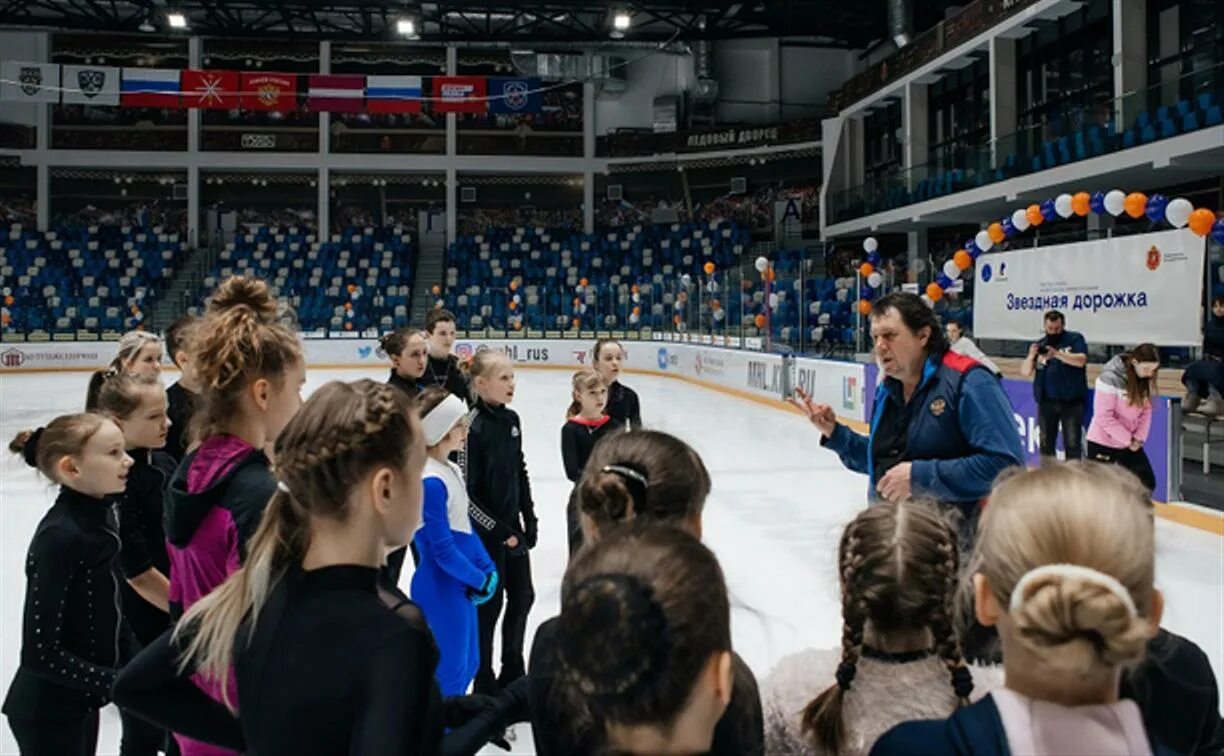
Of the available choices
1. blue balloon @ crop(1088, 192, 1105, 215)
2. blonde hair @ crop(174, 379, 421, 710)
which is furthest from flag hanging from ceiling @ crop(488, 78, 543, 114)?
blonde hair @ crop(174, 379, 421, 710)

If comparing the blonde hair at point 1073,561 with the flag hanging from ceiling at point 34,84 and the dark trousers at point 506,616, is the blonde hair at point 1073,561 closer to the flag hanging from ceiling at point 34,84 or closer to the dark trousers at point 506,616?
the dark trousers at point 506,616

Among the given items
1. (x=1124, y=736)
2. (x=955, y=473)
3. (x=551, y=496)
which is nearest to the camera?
(x=1124, y=736)

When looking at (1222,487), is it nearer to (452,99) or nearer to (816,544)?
(816,544)

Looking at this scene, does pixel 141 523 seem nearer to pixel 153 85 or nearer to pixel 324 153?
pixel 153 85

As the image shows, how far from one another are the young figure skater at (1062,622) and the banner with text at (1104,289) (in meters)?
8.14

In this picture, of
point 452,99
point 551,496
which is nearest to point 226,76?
point 452,99

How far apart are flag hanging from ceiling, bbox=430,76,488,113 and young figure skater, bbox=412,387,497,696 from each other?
69.7 feet

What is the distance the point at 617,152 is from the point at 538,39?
15.2 feet

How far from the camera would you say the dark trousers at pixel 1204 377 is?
930cm

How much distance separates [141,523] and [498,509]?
4.12ft

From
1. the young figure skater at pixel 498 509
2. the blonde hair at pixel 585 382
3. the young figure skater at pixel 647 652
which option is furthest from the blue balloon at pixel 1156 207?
the young figure skater at pixel 647 652

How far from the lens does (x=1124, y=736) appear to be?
42.6 inches

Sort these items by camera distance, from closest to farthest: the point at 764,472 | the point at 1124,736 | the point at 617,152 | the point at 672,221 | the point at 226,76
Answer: the point at 1124,736
the point at 764,472
the point at 226,76
the point at 617,152
the point at 672,221

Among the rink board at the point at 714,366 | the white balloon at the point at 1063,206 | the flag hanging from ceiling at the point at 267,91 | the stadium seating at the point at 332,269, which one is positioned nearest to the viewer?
the rink board at the point at 714,366
